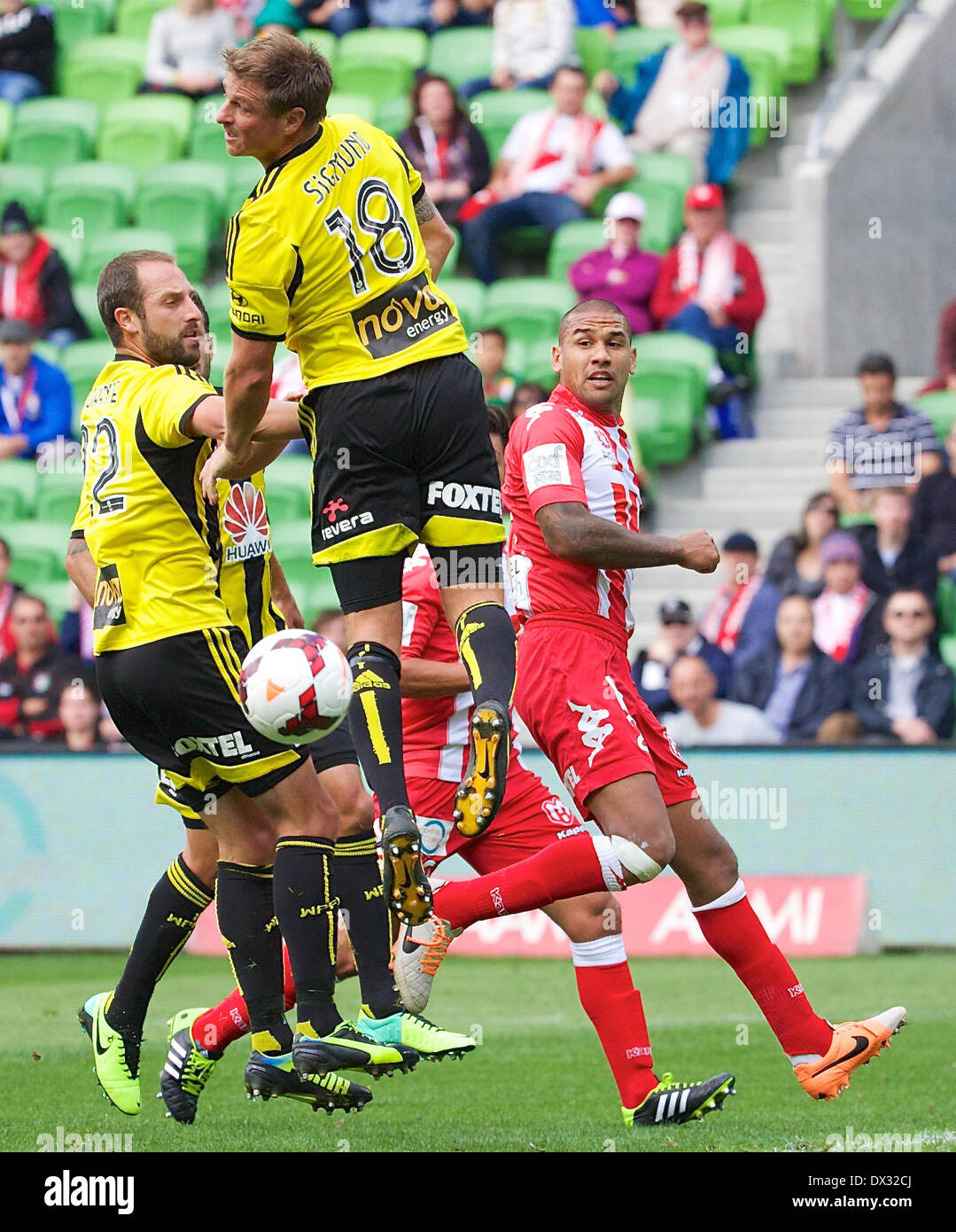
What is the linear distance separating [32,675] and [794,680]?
495 centimetres

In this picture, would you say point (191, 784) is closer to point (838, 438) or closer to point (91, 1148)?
point (91, 1148)

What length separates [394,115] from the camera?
1595 cm

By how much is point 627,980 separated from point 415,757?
1232mm

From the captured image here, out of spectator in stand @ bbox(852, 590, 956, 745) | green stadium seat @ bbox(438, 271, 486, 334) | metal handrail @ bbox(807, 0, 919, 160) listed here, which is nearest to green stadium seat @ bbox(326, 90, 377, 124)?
green stadium seat @ bbox(438, 271, 486, 334)

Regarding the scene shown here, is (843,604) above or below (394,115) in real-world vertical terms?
below

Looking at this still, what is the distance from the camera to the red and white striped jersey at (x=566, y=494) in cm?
634

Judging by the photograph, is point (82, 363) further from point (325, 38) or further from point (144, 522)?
point (144, 522)

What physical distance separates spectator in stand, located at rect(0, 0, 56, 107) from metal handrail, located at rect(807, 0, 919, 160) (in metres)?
6.97

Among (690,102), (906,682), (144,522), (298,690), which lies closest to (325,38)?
(690,102)

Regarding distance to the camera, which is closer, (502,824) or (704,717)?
(502,824)

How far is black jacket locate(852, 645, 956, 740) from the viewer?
1154cm

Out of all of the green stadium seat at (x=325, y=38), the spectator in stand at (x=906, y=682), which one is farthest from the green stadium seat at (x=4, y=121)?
the spectator in stand at (x=906, y=682)

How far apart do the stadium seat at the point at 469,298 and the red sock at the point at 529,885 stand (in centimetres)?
869

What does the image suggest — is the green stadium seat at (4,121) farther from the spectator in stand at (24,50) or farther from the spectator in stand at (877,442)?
the spectator in stand at (877,442)
